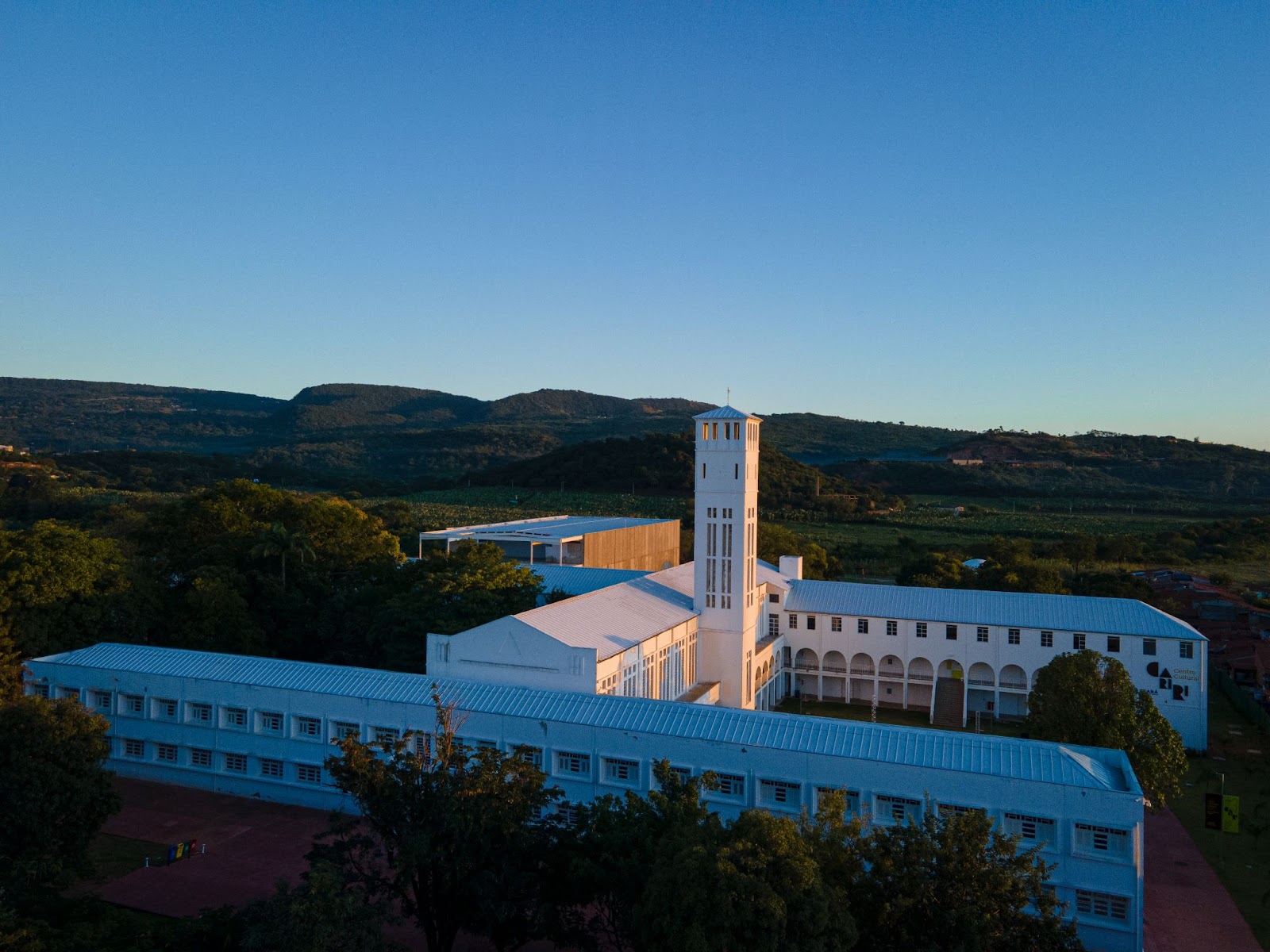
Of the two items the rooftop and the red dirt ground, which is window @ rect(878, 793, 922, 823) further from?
the rooftop

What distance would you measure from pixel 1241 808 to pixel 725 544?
18.0 m

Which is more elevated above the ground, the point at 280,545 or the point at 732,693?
the point at 280,545

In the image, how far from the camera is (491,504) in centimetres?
9769

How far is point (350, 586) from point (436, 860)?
23.8 metres

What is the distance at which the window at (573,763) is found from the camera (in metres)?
22.4

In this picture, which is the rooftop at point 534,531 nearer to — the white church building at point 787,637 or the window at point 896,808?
the white church building at point 787,637

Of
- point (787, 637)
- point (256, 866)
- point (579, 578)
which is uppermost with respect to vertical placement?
point (579, 578)

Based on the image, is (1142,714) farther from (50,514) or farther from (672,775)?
(50,514)

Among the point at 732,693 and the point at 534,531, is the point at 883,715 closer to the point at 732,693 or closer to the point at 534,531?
the point at 732,693

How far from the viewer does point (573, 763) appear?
891 inches

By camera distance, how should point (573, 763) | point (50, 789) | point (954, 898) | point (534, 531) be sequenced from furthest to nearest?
1. point (534, 531)
2. point (573, 763)
3. point (50, 789)
4. point (954, 898)

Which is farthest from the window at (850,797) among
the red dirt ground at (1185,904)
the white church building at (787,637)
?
the white church building at (787,637)

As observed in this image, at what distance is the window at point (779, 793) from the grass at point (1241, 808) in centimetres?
1011

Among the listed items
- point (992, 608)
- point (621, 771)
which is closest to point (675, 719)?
point (621, 771)
